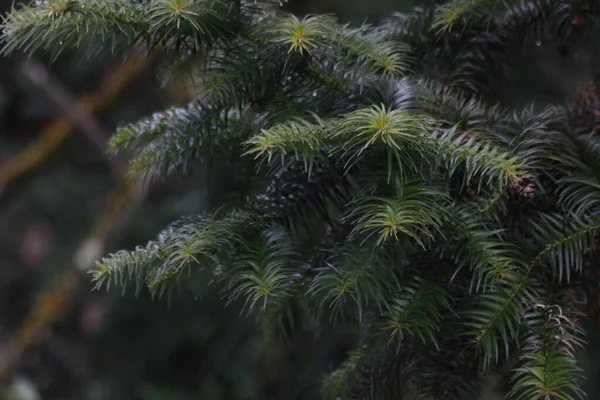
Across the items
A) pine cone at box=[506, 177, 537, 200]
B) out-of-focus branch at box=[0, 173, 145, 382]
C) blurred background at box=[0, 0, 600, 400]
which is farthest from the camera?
out-of-focus branch at box=[0, 173, 145, 382]

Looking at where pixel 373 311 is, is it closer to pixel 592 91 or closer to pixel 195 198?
pixel 592 91

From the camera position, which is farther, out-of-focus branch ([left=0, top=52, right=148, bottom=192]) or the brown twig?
out-of-focus branch ([left=0, top=52, right=148, bottom=192])

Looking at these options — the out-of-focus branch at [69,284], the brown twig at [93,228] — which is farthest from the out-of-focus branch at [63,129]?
the out-of-focus branch at [69,284]

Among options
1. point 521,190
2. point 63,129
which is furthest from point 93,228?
point 521,190

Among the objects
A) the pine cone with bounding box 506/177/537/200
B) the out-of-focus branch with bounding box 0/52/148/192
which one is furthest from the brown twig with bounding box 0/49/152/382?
the pine cone with bounding box 506/177/537/200

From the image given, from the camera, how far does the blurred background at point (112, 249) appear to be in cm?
182

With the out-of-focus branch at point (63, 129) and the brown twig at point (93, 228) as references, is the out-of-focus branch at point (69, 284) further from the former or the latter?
the out-of-focus branch at point (63, 129)

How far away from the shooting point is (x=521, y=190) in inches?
28.0

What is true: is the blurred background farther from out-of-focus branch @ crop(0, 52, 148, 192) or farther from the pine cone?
the pine cone

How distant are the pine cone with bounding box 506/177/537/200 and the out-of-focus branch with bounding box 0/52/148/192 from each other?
1818mm

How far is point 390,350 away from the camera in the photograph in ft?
2.65

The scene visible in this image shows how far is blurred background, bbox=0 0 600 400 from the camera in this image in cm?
182

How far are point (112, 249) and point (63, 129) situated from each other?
581mm

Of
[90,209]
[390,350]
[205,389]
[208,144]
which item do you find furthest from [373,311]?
[90,209]
